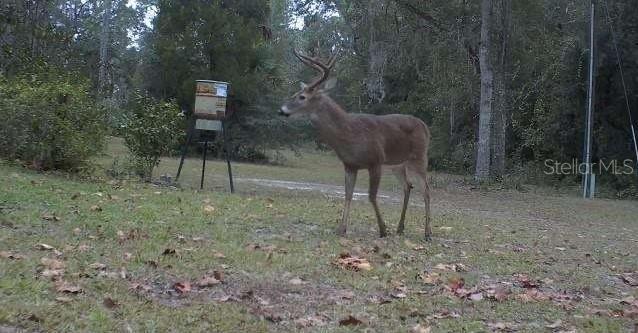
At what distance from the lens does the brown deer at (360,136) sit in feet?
30.4

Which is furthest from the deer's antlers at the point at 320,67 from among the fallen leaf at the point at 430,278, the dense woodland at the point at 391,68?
the fallen leaf at the point at 430,278

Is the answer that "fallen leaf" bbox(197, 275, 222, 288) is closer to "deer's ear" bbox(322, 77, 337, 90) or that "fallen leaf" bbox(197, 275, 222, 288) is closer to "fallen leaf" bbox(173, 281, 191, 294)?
"fallen leaf" bbox(173, 281, 191, 294)

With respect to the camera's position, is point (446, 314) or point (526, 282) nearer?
point (446, 314)

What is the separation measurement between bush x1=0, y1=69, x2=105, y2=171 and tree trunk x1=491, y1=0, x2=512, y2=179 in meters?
13.2

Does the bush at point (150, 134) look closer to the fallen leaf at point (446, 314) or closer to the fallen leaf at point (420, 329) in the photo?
the fallen leaf at point (446, 314)

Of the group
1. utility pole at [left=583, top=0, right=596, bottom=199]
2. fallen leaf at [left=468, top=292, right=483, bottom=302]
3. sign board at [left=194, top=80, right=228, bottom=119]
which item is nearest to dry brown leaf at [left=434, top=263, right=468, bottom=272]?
fallen leaf at [left=468, top=292, right=483, bottom=302]

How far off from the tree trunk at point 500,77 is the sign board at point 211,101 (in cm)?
1137

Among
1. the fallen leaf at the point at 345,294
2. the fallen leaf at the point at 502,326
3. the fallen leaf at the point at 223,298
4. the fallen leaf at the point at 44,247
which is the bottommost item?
the fallen leaf at the point at 502,326

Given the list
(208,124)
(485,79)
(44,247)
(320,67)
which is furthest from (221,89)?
(485,79)

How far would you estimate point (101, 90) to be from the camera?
53.9 ft

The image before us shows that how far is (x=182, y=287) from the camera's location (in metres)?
5.31

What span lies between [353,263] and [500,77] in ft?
56.1

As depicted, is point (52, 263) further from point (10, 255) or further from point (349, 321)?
point (349, 321)

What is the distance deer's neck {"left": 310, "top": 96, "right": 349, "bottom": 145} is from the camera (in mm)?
9336
